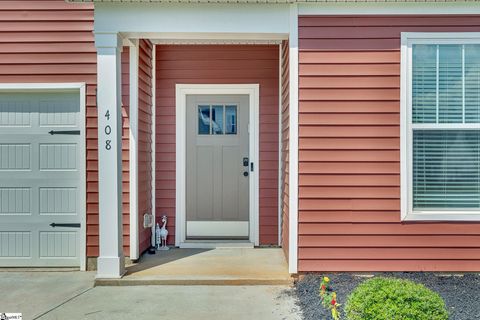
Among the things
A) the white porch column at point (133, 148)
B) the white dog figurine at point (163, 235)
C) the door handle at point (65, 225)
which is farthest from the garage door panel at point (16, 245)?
the white dog figurine at point (163, 235)

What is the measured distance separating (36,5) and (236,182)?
294cm

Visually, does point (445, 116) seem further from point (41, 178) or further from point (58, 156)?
point (41, 178)

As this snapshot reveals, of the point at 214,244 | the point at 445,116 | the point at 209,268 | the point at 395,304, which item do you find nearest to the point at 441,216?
the point at 445,116

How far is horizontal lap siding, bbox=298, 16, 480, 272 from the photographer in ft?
13.4

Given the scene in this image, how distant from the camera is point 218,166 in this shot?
5.54 m

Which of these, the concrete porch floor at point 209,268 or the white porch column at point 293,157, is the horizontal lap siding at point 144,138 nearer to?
the concrete porch floor at point 209,268

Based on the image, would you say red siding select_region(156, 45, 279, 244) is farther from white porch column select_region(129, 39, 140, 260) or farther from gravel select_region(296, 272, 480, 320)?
gravel select_region(296, 272, 480, 320)

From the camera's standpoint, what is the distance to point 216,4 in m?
4.03

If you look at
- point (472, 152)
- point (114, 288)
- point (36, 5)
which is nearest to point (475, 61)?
point (472, 152)

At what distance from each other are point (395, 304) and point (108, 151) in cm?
274

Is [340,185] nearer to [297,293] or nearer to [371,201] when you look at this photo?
[371,201]

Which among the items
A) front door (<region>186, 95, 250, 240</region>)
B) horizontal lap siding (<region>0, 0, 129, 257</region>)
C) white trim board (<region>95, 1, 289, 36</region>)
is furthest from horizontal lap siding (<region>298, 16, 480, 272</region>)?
horizontal lap siding (<region>0, 0, 129, 257</region>)

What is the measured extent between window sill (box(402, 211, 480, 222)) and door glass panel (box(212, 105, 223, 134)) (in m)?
2.48

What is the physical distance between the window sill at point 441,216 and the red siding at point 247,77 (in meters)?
1.82
